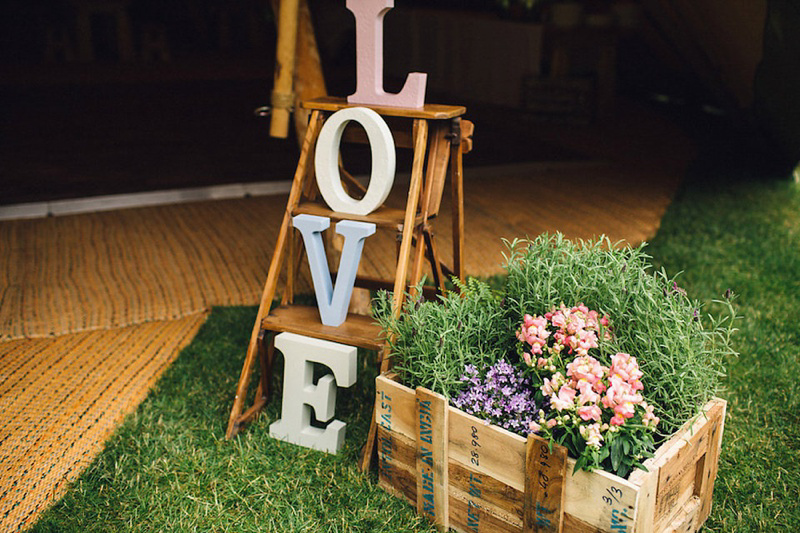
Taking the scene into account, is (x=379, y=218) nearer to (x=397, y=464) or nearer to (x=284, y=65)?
(x=397, y=464)

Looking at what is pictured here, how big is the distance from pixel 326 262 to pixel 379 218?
0.62 feet

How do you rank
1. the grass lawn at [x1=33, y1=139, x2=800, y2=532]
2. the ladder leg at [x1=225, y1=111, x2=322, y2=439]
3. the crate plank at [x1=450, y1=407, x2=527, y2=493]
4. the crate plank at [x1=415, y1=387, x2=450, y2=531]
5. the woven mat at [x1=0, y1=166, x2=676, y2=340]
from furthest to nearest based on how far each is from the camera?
the woven mat at [x1=0, y1=166, x2=676, y2=340], the ladder leg at [x1=225, y1=111, x2=322, y2=439], the grass lawn at [x1=33, y1=139, x2=800, y2=532], the crate plank at [x1=415, y1=387, x2=450, y2=531], the crate plank at [x1=450, y1=407, x2=527, y2=493]

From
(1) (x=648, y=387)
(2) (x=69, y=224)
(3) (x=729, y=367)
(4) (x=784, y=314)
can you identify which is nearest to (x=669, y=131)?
(4) (x=784, y=314)

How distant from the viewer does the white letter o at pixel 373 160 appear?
1.94 meters

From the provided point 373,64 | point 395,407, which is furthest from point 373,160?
point 395,407

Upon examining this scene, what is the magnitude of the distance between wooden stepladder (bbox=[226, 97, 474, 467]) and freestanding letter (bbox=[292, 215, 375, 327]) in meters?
0.04

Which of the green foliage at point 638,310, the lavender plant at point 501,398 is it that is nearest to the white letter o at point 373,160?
the green foliage at point 638,310

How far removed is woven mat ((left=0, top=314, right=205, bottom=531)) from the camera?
6.20 feet

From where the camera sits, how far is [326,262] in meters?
2.00

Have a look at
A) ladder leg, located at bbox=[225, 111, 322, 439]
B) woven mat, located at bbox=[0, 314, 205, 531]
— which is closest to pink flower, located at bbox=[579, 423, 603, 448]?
ladder leg, located at bbox=[225, 111, 322, 439]

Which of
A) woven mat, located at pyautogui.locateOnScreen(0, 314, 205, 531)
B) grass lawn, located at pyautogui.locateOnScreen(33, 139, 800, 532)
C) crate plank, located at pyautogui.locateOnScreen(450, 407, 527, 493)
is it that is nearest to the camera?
crate plank, located at pyautogui.locateOnScreen(450, 407, 527, 493)

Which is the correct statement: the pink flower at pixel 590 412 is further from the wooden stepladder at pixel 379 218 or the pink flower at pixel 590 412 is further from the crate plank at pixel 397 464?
the wooden stepladder at pixel 379 218

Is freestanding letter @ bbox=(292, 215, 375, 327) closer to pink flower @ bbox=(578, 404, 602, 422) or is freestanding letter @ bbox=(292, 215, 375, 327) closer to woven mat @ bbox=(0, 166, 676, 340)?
pink flower @ bbox=(578, 404, 602, 422)

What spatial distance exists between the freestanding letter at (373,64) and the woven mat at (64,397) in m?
1.15
